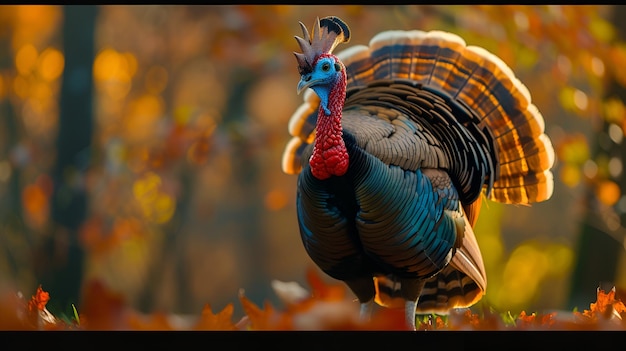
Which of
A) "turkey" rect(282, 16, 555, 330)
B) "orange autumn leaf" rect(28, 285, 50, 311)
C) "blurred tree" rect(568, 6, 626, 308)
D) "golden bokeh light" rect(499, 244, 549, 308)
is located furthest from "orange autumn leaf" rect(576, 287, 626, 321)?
"golden bokeh light" rect(499, 244, 549, 308)

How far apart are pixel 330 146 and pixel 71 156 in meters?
3.32

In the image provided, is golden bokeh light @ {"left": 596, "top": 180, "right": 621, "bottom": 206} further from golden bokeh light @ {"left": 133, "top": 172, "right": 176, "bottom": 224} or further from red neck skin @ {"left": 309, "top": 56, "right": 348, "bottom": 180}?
golden bokeh light @ {"left": 133, "top": 172, "right": 176, "bottom": 224}

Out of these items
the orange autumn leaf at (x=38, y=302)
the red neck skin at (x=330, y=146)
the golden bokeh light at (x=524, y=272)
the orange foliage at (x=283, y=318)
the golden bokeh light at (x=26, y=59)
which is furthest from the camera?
the golden bokeh light at (x=524, y=272)

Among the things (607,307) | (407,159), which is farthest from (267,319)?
(607,307)

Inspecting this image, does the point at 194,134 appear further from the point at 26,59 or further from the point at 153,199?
the point at 26,59

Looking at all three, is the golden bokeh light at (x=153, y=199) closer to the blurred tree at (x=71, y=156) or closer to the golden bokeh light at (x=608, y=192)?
the blurred tree at (x=71, y=156)

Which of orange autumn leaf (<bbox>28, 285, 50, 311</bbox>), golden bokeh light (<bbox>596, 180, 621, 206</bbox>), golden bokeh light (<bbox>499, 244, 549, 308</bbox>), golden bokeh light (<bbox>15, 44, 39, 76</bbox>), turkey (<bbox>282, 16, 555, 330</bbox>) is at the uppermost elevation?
golden bokeh light (<bbox>15, 44, 39, 76</bbox>)

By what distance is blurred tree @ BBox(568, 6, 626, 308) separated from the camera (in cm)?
536

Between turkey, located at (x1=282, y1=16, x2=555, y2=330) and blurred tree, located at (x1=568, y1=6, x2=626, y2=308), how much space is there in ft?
6.04

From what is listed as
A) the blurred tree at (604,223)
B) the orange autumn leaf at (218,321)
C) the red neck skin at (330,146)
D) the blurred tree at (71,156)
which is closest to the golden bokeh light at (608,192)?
the blurred tree at (604,223)

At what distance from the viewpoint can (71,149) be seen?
19.3 feet

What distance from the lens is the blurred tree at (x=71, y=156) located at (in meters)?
5.74

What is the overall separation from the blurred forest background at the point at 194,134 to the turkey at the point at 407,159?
5.10ft
